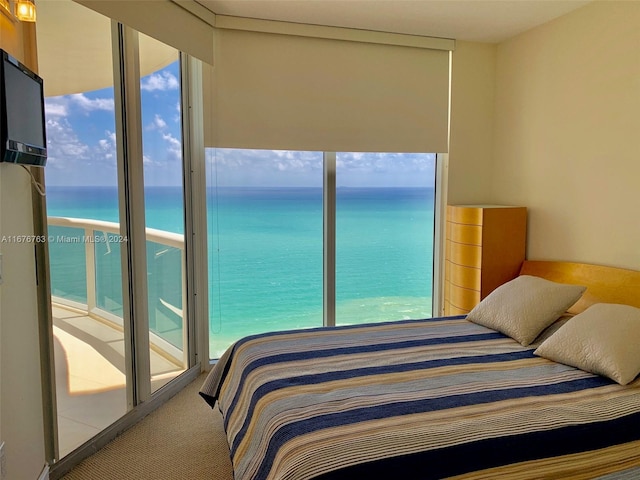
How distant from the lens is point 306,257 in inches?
150

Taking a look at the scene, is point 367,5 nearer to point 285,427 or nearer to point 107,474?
point 285,427

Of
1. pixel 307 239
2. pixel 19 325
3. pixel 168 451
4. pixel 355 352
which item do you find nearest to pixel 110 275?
pixel 19 325

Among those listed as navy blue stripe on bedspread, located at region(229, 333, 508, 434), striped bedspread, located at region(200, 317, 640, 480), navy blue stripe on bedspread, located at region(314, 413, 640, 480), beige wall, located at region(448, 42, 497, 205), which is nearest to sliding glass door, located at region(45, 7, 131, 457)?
striped bedspread, located at region(200, 317, 640, 480)

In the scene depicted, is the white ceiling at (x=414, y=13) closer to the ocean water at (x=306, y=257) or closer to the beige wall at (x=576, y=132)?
the beige wall at (x=576, y=132)

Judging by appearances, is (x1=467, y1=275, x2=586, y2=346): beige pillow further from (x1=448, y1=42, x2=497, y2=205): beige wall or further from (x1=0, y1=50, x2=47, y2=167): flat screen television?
(x1=0, y1=50, x2=47, y2=167): flat screen television

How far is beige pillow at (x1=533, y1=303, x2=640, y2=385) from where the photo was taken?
192 centimetres

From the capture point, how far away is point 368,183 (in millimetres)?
3816

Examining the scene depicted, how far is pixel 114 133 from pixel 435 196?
8.33ft

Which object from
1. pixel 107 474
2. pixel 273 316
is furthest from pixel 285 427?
pixel 273 316

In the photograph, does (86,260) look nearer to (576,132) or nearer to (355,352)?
(355,352)

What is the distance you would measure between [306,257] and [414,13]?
196cm

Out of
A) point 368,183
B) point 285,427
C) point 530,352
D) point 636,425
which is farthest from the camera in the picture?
point 368,183

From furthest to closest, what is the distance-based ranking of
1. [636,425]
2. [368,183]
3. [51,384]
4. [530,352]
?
[368,183], [530,352], [51,384], [636,425]

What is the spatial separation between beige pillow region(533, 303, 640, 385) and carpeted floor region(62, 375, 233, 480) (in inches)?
66.3
